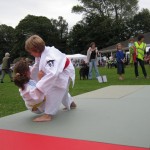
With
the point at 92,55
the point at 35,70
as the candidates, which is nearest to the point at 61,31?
the point at 92,55

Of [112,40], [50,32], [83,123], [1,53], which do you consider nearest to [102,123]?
[83,123]

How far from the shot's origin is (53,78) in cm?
363

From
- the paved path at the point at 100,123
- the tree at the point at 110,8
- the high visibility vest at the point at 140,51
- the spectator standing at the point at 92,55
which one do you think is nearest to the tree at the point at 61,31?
the tree at the point at 110,8

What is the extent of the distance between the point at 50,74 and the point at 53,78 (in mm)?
64

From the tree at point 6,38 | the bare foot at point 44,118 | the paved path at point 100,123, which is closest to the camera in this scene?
the paved path at point 100,123

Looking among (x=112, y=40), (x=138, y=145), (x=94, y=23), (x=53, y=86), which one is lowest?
(x=138, y=145)

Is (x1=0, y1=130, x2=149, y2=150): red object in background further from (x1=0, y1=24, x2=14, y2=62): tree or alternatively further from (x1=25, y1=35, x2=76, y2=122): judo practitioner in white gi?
(x1=0, y1=24, x2=14, y2=62): tree

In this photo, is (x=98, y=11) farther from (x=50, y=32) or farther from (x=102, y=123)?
(x=102, y=123)

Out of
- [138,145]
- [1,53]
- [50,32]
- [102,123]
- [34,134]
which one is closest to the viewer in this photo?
[138,145]

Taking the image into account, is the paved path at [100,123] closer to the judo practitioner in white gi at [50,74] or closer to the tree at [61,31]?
the judo practitioner in white gi at [50,74]

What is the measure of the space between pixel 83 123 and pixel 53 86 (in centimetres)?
68

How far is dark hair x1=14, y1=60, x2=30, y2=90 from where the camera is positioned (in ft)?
12.1

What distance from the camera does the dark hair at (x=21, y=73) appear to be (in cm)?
367

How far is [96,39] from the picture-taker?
53.2 meters
